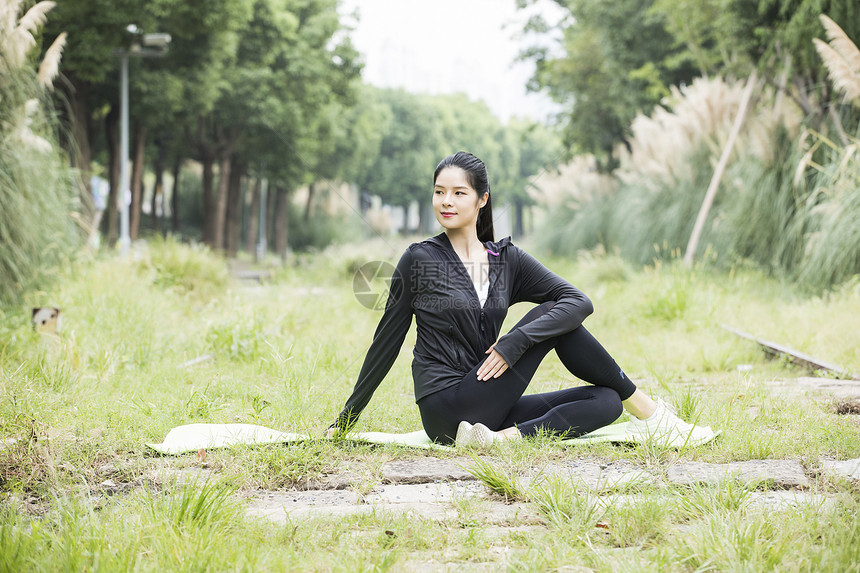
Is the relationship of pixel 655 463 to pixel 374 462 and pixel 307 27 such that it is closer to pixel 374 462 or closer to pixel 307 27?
pixel 374 462

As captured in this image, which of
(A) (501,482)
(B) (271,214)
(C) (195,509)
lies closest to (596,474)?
(A) (501,482)

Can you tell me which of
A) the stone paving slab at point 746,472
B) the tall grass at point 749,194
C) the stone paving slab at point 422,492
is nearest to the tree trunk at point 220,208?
the tall grass at point 749,194

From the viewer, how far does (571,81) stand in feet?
64.4

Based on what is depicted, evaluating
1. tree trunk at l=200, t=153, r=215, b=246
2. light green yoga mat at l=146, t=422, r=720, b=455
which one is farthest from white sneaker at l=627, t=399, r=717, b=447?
tree trunk at l=200, t=153, r=215, b=246

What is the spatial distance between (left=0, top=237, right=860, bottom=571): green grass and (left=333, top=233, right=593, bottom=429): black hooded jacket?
12.9 inches

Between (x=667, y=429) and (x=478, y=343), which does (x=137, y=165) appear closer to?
(x=478, y=343)

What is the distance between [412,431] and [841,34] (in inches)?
244

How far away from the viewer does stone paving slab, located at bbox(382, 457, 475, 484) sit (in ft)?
9.16

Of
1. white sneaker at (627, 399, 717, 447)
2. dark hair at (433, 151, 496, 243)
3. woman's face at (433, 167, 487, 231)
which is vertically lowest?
white sneaker at (627, 399, 717, 447)

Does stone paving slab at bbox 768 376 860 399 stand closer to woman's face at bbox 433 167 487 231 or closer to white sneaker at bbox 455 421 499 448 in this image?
white sneaker at bbox 455 421 499 448

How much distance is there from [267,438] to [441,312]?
0.88 meters

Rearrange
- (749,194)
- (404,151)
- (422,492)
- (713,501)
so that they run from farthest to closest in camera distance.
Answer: (404,151) < (749,194) < (422,492) < (713,501)

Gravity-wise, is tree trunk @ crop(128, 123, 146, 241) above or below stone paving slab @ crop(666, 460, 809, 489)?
above

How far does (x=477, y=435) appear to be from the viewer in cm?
311
